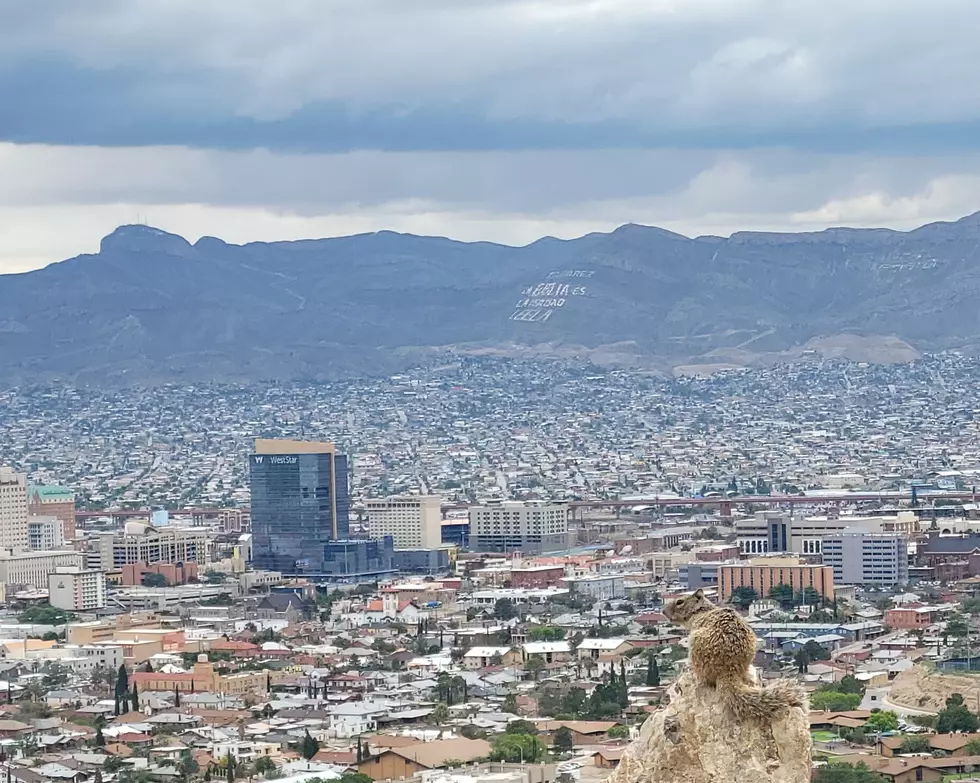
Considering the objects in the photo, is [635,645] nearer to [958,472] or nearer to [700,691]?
[700,691]

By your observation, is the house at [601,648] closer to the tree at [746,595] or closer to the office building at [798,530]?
the tree at [746,595]

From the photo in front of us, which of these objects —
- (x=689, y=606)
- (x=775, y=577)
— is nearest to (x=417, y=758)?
(x=775, y=577)

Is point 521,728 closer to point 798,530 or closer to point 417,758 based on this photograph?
point 417,758

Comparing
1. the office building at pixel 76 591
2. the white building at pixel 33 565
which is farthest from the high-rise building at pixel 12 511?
the office building at pixel 76 591

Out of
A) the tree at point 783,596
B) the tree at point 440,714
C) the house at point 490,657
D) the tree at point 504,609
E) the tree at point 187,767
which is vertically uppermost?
the tree at point 783,596

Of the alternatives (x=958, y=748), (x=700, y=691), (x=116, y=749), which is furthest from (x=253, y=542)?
(x=700, y=691)

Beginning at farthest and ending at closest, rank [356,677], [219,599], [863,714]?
[219,599] → [356,677] → [863,714]

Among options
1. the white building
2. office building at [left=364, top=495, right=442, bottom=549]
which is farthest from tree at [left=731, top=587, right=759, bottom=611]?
office building at [left=364, top=495, right=442, bottom=549]
